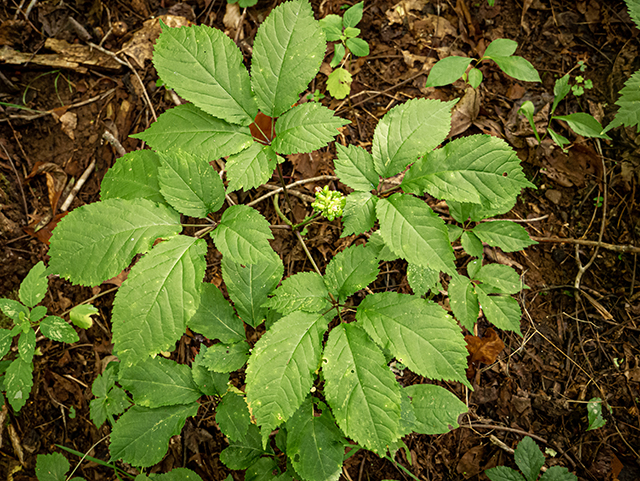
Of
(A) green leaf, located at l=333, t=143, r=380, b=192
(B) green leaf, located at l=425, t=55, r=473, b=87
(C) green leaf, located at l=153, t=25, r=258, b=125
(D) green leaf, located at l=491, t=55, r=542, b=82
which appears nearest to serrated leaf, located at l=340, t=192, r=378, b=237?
(A) green leaf, located at l=333, t=143, r=380, b=192

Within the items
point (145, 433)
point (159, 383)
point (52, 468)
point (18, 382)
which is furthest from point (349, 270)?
point (52, 468)

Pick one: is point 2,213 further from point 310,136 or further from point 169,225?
point 310,136

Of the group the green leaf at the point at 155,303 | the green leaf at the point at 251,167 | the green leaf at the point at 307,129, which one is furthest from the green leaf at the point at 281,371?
the green leaf at the point at 307,129

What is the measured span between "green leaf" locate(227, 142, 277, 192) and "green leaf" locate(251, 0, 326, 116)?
25 cm

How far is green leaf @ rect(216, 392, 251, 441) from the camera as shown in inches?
68.4

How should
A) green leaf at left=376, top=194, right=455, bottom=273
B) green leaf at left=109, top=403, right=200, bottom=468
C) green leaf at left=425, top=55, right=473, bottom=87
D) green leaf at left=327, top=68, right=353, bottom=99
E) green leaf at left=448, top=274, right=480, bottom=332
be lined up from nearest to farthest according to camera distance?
1. green leaf at left=376, top=194, right=455, bottom=273
2. green leaf at left=109, top=403, right=200, bottom=468
3. green leaf at left=448, top=274, right=480, bottom=332
4. green leaf at left=425, top=55, right=473, bottom=87
5. green leaf at left=327, top=68, right=353, bottom=99

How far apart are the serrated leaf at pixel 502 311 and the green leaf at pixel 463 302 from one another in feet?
0.19

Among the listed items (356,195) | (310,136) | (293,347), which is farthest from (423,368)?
(310,136)

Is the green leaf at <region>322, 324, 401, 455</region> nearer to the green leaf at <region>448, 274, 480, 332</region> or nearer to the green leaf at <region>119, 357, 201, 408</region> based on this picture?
the green leaf at <region>448, 274, 480, 332</region>

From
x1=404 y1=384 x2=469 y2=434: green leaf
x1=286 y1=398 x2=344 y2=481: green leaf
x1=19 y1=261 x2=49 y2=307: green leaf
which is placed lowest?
x1=404 y1=384 x2=469 y2=434: green leaf

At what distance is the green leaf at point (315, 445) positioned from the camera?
167 cm

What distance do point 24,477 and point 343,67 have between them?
3.59 metres

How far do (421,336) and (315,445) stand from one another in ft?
2.56

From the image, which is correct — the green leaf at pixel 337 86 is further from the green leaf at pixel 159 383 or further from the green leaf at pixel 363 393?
the green leaf at pixel 159 383
